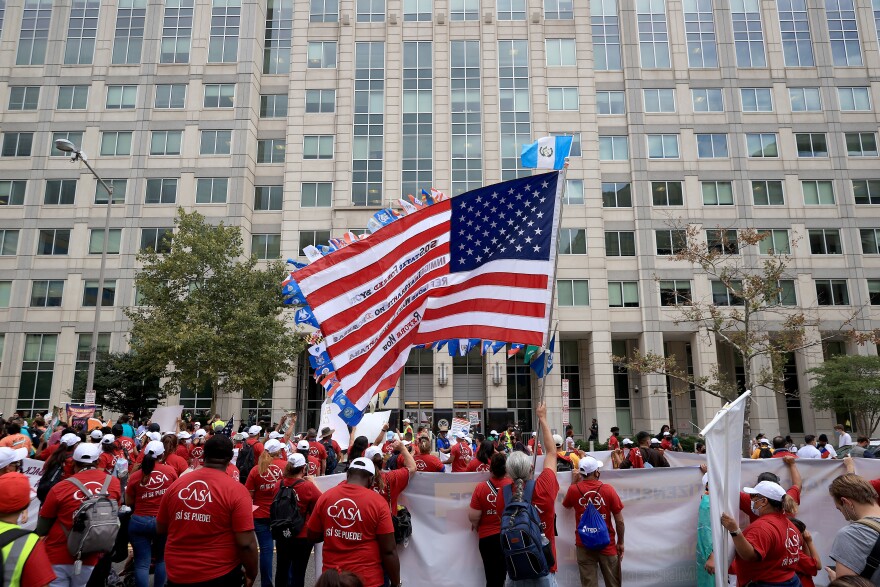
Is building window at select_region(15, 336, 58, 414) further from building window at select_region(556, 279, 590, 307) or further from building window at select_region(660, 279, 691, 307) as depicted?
building window at select_region(660, 279, 691, 307)

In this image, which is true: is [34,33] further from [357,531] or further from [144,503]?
[357,531]

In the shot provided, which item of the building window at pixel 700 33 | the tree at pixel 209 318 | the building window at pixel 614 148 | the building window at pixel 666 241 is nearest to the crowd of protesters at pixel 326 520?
the tree at pixel 209 318

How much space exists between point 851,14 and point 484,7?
26.1 meters

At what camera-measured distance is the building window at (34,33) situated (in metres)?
43.9

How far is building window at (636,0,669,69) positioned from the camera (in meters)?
44.2

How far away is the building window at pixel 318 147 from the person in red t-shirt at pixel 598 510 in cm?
3775

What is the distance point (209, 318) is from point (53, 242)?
19.4m

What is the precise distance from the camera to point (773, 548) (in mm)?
5246

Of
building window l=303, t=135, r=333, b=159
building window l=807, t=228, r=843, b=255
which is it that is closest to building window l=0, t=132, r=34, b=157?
building window l=303, t=135, r=333, b=159

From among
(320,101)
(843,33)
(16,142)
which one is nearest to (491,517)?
(320,101)

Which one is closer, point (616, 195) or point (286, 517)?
point (286, 517)

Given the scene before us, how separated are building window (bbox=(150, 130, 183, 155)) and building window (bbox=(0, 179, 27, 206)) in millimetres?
9066

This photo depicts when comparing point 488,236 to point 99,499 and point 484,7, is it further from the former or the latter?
point 484,7

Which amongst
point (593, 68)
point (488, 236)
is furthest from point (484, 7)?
point (488, 236)
